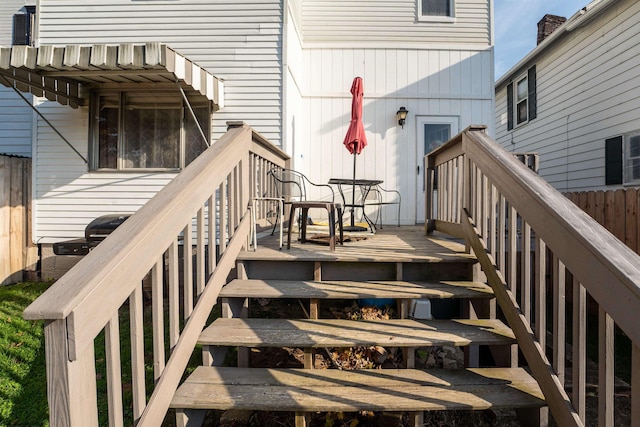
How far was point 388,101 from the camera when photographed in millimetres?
6434

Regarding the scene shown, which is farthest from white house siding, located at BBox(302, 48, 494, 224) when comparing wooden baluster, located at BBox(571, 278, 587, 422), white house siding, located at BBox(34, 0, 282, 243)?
wooden baluster, located at BBox(571, 278, 587, 422)

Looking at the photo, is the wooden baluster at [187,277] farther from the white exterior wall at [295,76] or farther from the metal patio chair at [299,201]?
the white exterior wall at [295,76]

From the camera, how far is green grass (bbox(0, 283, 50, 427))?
88.0 inches

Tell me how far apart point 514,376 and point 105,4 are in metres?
7.05

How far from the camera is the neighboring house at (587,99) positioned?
18.6ft

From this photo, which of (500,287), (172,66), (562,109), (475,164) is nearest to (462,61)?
(562,109)

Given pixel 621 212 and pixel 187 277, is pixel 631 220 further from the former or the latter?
pixel 187 277

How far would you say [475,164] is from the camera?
2559 mm

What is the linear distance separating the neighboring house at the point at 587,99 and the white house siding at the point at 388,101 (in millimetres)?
1980

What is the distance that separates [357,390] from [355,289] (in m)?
0.76

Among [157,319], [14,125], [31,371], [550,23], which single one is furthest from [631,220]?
[14,125]

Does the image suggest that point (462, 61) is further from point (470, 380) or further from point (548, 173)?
point (470, 380)

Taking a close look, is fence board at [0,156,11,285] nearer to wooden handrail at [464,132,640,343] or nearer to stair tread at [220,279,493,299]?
stair tread at [220,279,493,299]

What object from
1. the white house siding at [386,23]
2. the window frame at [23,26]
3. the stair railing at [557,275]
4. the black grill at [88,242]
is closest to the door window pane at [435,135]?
the white house siding at [386,23]
